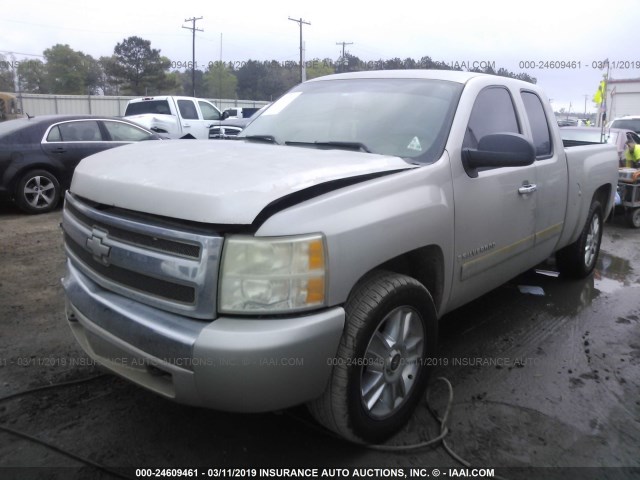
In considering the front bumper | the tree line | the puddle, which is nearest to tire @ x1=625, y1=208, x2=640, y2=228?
the puddle

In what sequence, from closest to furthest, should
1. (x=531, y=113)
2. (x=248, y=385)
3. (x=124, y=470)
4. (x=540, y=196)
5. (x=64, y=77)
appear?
(x=248, y=385)
(x=124, y=470)
(x=540, y=196)
(x=531, y=113)
(x=64, y=77)

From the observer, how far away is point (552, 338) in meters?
3.95

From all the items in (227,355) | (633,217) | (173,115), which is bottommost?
(633,217)

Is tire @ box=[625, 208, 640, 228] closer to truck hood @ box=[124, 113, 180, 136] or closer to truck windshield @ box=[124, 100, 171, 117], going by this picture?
truck hood @ box=[124, 113, 180, 136]

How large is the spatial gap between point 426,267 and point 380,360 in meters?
0.63

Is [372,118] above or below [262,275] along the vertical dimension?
above

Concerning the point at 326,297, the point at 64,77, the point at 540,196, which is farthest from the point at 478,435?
the point at 64,77

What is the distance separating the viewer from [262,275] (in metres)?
2.03

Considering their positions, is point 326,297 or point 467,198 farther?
point 467,198

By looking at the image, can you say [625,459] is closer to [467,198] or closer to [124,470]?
[467,198]

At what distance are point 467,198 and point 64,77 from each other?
63064mm

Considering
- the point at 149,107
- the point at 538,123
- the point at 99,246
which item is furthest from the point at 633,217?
the point at 149,107

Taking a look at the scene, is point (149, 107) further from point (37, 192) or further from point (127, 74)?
point (127, 74)

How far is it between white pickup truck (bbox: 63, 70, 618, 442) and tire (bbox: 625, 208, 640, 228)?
608 centimetres
